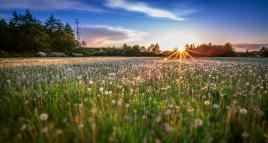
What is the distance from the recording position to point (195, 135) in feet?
11.1

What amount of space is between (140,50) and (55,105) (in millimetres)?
64508

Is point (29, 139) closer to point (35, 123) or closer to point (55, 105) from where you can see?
point (35, 123)

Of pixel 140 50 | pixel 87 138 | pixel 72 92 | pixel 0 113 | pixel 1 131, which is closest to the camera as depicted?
pixel 87 138

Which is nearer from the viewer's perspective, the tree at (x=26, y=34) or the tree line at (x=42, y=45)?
the tree line at (x=42, y=45)

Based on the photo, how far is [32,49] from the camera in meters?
79.3

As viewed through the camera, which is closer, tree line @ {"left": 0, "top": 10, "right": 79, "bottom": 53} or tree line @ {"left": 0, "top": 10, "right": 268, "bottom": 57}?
tree line @ {"left": 0, "top": 10, "right": 268, "bottom": 57}

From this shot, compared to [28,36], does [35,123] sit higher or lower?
lower

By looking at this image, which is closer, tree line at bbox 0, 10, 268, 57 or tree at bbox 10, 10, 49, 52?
tree line at bbox 0, 10, 268, 57

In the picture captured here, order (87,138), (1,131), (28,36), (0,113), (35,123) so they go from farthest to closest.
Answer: (28,36) → (0,113) → (35,123) → (1,131) → (87,138)

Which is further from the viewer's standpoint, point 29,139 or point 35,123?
point 35,123

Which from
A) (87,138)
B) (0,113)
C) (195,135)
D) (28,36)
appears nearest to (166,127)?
(195,135)

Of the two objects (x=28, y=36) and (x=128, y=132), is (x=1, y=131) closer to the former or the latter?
(x=128, y=132)

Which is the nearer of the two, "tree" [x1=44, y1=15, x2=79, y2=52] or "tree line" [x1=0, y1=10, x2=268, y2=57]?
"tree line" [x1=0, y1=10, x2=268, y2=57]

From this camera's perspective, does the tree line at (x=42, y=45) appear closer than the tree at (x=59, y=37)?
Yes
